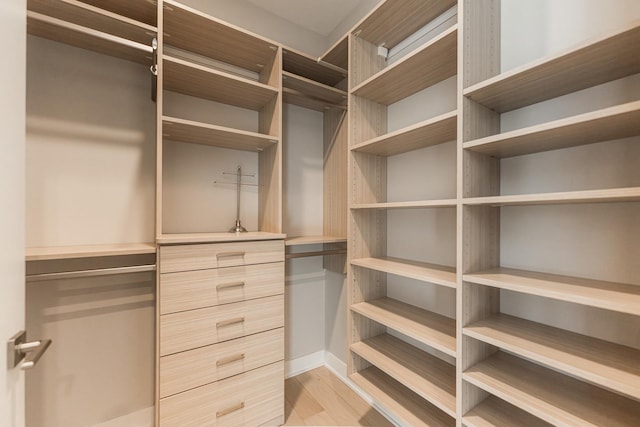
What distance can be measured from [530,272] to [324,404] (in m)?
1.57

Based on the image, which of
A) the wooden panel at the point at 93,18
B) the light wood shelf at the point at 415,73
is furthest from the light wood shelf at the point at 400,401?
Answer: the wooden panel at the point at 93,18

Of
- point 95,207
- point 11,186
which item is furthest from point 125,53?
point 11,186

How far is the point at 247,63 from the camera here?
6.39 ft

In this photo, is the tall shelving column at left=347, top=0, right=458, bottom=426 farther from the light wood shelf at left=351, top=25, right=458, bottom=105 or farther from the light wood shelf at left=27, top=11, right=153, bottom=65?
the light wood shelf at left=27, top=11, right=153, bottom=65

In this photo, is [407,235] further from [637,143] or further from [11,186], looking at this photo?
[11,186]

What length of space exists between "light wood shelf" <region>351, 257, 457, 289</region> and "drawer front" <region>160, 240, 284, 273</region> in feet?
1.70

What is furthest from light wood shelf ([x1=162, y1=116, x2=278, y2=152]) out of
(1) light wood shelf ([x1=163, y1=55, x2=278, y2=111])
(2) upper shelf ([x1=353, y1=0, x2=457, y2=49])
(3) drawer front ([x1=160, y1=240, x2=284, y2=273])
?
(2) upper shelf ([x1=353, y1=0, x2=457, y2=49])

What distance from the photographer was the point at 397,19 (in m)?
1.61

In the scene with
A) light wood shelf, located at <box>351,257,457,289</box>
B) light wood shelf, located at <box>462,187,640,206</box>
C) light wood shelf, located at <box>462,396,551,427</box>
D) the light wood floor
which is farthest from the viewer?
the light wood floor

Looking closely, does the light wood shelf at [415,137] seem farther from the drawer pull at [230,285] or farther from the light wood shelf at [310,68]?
the drawer pull at [230,285]

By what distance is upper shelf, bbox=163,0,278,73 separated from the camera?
1.49 m

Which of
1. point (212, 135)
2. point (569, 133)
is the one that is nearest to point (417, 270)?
point (569, 133)

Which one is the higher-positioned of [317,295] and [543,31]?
[543,31]

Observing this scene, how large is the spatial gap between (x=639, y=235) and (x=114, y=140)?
245 centimetres
